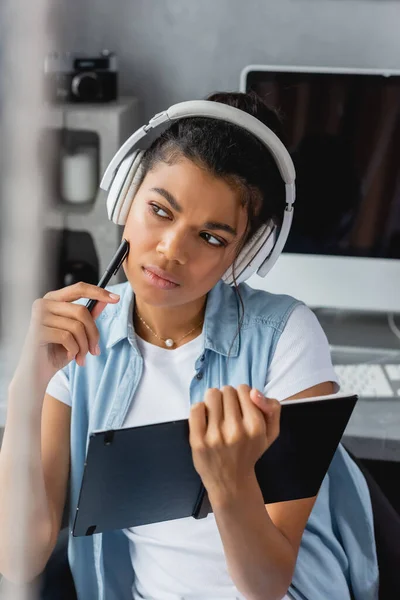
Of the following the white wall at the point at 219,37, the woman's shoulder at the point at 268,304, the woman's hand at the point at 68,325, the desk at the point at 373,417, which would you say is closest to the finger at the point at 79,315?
the woman's hand at the point at 68,325

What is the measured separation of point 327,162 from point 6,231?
3.53ft

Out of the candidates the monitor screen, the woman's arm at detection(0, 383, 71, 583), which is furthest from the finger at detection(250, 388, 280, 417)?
the monitor screen

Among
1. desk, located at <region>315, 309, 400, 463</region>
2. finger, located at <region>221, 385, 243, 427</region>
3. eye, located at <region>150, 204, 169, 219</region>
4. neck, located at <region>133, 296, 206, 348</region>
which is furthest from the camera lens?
desk, located at <region>315, 309, 400, 463</region>

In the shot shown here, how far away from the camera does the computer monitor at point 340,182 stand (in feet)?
3.91

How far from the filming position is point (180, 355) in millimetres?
787

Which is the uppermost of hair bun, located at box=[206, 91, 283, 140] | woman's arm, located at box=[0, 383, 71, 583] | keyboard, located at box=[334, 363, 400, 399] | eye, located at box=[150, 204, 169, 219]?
hair bun, located at box=[206, 91, 283, 140]

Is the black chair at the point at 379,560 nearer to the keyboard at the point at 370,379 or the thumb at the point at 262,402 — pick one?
the keyboard at the point at 370,379

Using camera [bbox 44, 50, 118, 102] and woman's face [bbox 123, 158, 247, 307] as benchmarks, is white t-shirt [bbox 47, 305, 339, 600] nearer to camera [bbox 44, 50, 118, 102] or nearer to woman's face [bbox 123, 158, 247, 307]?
woman's face [bbox 123, 158, 247, 307]

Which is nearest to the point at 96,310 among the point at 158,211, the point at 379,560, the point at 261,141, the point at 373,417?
the point at 158,211

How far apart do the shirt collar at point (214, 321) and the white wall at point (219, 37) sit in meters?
0.72

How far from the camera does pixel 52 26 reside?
0.17 m

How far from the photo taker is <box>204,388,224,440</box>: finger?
0.46 meters

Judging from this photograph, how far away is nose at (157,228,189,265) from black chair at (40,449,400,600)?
0.34 metres

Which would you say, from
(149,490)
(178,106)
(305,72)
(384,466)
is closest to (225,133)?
(178,106)
